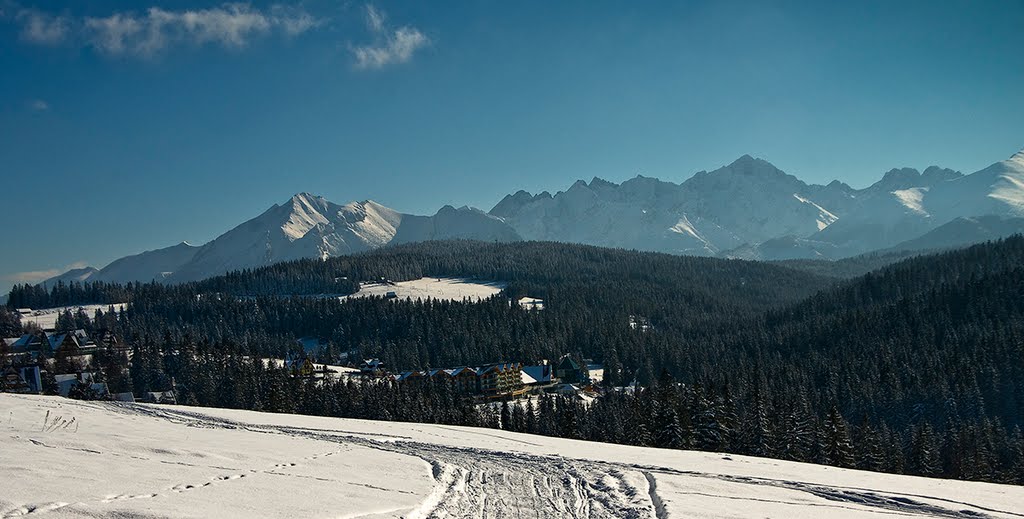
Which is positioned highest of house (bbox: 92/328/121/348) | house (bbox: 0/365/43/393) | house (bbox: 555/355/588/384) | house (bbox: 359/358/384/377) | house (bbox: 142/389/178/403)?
house (bbox: 92/328/121/348)

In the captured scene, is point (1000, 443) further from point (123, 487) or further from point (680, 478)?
point (123, 487)

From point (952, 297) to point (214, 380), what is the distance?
144181mm

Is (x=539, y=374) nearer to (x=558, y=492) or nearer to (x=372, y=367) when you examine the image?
(x=372, y=367)

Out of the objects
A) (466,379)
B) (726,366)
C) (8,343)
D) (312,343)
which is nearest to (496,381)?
(466,379)

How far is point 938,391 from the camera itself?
286ft

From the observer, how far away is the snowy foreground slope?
46.2 ft

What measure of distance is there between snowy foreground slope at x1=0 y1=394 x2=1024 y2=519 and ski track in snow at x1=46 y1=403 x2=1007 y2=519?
0.05 meters

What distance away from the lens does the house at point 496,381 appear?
112 meters

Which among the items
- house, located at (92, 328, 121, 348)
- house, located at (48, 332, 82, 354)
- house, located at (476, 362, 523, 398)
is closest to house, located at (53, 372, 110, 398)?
house, located at (48, 332, 82, 354)

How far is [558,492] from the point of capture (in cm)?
1745

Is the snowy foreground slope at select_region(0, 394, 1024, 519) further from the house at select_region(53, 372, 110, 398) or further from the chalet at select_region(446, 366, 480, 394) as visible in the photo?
the chalet at select_region(446, 366, 480, 394)

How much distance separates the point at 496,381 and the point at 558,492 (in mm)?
97089

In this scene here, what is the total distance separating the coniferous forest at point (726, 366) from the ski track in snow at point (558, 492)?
81.8 ft

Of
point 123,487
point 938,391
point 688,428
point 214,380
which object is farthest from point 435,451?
point 938,391
